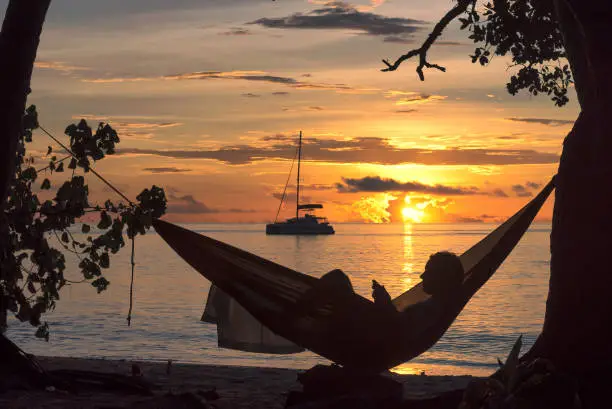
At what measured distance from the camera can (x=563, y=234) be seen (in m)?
5.25

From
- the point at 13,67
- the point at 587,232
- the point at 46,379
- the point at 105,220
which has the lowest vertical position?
the point at 46,379

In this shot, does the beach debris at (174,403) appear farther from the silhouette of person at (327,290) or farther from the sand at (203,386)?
the silhouette of person at (327,290)

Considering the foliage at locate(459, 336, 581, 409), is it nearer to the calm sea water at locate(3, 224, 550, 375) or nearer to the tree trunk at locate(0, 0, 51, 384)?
the tree trunk at locate(0, 0, 51, 384)

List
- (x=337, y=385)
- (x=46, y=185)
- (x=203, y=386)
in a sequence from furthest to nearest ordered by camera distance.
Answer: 1. (x=203, y=386)
2. (x=46, y=185)
3. (x=337, y=385)

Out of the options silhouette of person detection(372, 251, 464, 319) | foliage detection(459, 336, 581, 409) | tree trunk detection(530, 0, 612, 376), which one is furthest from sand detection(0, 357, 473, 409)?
tree trunk detection(530, 0, 612, 376)

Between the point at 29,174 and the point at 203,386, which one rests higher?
the point at 29,174

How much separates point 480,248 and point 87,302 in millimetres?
21953

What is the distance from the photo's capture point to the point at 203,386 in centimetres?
737

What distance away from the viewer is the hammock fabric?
5.53m

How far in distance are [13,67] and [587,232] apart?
11.8ft

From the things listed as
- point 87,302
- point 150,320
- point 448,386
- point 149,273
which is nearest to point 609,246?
point 448,386

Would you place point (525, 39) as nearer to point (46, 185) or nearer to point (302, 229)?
point (46, 185)

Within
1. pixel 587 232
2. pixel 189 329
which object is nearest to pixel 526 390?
pixel 587 232

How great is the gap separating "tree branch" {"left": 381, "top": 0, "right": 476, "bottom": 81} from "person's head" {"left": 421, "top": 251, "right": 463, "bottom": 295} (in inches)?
116
